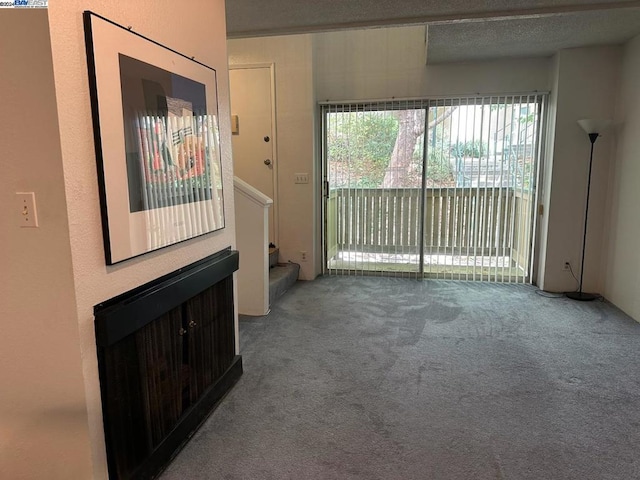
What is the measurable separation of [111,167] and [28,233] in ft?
1.10

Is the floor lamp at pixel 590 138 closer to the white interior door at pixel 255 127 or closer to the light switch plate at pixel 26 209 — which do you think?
the white interior door at pixel 255 127

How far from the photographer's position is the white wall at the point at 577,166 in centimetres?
396

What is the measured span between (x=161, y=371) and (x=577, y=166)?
4.07m

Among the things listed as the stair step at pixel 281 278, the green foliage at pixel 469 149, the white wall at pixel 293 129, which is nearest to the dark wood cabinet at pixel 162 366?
the stair step at pixel 281 278

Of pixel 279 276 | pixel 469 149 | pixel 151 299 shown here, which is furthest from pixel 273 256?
pixel 151 299

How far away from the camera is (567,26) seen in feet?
11.0

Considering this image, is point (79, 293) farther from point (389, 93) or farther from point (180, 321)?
point (389, 93)

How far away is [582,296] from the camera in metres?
4.10

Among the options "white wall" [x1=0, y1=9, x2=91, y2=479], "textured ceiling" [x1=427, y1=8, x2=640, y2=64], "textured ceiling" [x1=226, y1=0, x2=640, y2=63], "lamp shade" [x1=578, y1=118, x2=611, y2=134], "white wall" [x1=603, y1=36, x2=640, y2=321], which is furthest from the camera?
"lamp shade" [x1=578, y1=118, x2=611, y2=134]

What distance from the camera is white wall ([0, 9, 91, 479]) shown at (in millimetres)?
1312

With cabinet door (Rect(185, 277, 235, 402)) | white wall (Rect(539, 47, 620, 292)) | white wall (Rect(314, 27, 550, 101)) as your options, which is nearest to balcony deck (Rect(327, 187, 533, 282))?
white wall (Rect(539, 47, 620, 292))

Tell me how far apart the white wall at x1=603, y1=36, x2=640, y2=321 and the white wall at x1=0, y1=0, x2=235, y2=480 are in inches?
152

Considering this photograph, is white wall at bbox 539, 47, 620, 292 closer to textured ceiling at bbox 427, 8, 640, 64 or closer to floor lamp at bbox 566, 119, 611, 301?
floor lamp at bbox 566, 119, 611, 301

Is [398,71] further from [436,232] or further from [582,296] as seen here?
[582,296]
